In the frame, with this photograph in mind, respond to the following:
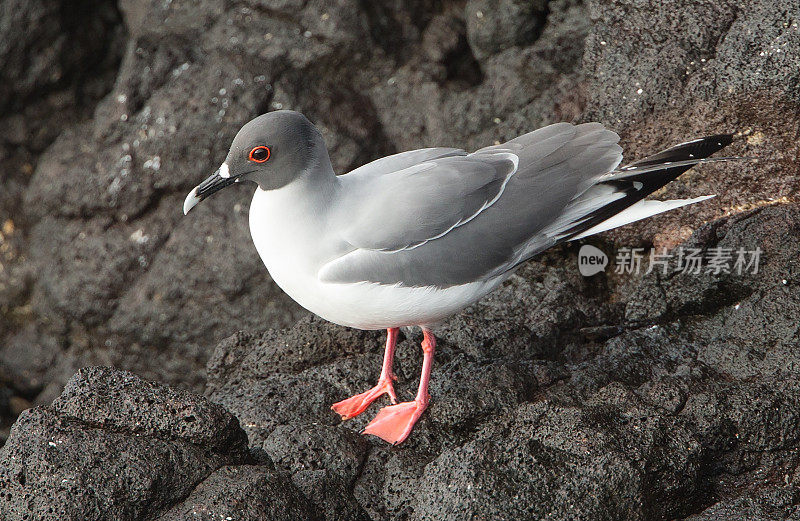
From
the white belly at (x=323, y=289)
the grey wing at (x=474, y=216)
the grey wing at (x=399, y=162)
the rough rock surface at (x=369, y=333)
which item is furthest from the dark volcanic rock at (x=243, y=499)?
the grey wing at (x=399, y=162)

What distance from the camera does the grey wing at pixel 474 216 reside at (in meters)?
3.89

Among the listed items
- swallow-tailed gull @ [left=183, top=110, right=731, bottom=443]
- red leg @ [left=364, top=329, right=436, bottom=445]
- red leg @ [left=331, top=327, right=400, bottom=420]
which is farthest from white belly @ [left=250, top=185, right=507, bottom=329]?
red leg @ [left=331, top=327, right=400, bottom=420]

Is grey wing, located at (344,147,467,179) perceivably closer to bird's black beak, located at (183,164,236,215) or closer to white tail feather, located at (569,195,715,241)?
bird's black beak, located at (183,164,236,215)

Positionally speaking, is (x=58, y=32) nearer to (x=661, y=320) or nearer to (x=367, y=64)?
(x=367, y=64)

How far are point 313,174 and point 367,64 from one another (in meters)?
3.31

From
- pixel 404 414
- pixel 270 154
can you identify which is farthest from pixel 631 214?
pixel 270 154

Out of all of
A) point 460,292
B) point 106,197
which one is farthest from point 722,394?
A: point 106,197

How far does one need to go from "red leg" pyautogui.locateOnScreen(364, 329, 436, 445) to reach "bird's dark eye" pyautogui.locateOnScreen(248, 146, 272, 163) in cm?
122

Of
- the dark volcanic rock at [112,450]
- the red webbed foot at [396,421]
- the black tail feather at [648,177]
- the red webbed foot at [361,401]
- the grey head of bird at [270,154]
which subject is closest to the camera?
the dark volcanic rock at [112,450]

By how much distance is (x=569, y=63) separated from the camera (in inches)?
245

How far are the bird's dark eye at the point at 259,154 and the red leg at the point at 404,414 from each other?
122 cm

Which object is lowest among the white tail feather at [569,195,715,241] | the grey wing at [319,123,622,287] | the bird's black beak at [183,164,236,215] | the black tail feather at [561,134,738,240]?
the white tail feather at [569,195,715,241]

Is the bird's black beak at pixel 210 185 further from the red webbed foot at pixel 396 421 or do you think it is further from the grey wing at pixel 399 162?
the red webbed foot at pixel 396 421

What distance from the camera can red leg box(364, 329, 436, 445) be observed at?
400 cm
